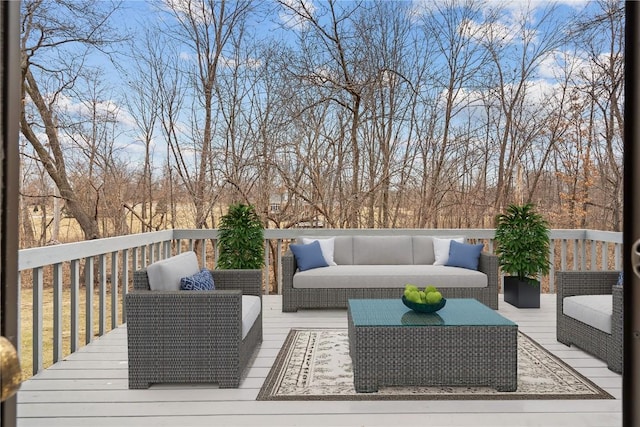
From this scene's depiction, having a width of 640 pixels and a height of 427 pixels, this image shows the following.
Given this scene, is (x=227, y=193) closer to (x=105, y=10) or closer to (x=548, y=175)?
(x=105, y=10)

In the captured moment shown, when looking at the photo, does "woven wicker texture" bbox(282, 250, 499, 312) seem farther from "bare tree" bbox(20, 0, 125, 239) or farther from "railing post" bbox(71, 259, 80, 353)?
"bare tree" bbox(20, 0, 125, 239)

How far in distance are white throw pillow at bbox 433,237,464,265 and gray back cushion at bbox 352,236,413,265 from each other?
11.1 inches

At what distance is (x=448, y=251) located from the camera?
18.2 ft

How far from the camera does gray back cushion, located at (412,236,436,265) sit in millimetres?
5766

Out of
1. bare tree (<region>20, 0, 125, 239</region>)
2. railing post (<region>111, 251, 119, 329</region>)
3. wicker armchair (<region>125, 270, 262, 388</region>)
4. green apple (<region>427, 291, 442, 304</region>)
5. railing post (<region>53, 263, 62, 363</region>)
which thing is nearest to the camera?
wicker armchair (<region>125, 270, 262, 388</region>)

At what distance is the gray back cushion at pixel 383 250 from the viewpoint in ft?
18.9

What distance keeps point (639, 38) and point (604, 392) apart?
104 inches

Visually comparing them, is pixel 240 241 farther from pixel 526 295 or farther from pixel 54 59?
pixel 54 59

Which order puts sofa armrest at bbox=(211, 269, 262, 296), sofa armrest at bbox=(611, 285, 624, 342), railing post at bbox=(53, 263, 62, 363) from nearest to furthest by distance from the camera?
1. sofa armrest at bbox=(611, 285, 624, 342)
2. railing post at bbox=(53, 263, 62, 363)
3. sofa armrest at bbox=(211, 269, 262, 296)

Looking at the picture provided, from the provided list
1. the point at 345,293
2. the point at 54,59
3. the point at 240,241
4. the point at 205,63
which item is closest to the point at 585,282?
the point at 345,293

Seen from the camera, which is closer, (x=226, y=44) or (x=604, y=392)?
(x=604, y=392)

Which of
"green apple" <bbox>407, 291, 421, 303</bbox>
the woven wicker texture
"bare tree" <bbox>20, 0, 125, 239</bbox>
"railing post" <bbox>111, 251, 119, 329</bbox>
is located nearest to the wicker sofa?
the woven wicker texture

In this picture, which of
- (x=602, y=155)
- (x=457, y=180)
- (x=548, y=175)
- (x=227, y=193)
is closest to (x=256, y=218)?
(x=227, y=193)

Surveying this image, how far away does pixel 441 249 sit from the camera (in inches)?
221
